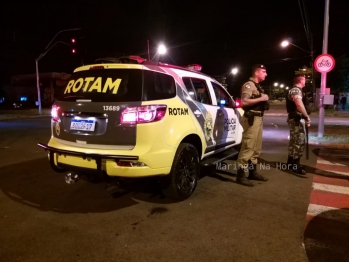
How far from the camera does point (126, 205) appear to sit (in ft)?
14.1

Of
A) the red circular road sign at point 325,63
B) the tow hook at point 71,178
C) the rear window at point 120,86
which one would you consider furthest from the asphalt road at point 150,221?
the red circular road sign at point 325,63

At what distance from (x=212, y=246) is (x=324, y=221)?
5.13ft

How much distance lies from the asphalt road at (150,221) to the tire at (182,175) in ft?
0.50

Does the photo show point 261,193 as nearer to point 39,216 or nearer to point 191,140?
point 191,140

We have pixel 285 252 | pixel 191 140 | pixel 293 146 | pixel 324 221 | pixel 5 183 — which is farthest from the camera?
pixel 293 146

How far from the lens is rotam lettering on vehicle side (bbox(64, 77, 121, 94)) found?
3.88 meters

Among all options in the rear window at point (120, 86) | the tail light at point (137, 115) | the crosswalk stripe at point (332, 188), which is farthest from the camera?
the crosswalk stripe at point (332, 188)

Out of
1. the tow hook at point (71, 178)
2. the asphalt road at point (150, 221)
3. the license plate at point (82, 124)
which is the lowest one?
the asphalt road at point (150, 221)

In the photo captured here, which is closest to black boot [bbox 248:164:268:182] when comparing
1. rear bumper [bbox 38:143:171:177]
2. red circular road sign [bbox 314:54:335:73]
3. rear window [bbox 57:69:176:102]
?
rear bumper [bbox 38:143:171:177]

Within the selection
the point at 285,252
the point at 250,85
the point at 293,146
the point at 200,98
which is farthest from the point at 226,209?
the point at 293,146

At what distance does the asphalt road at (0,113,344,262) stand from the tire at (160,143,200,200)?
0.50 feet

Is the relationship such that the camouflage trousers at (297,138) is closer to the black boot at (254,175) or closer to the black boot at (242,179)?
the black boot at (254,175)

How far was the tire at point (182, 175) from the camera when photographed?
417 centimetres

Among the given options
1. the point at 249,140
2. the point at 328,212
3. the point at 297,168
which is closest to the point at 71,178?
the point at 249,140
